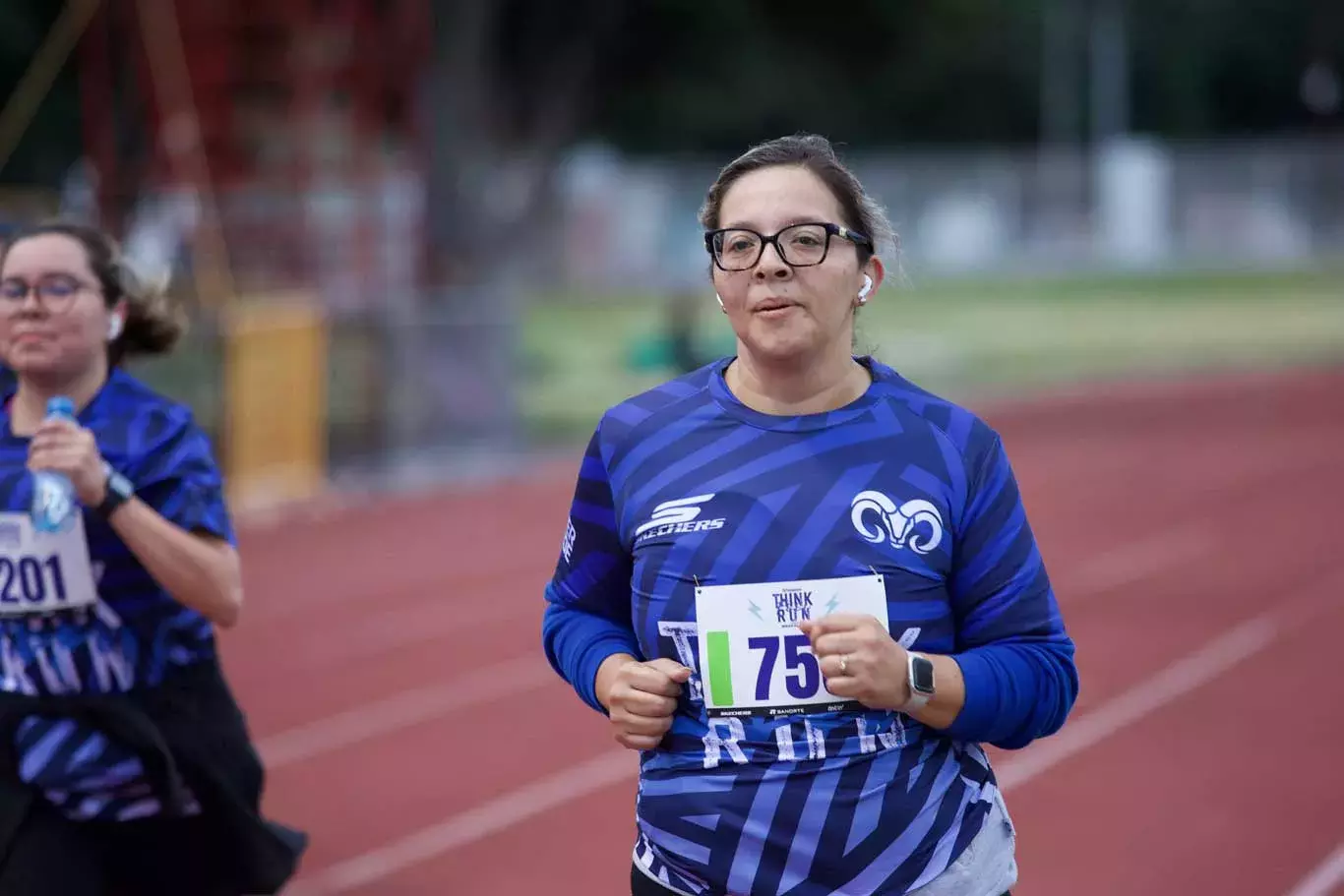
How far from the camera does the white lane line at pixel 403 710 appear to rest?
796 cm

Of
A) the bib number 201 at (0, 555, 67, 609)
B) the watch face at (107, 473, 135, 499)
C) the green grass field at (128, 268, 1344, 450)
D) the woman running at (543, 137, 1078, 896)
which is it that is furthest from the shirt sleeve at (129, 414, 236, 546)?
the green grass field at (128, 268, 1344, 450)

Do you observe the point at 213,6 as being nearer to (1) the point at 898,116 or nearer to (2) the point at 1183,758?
(2) the point at 1183,758

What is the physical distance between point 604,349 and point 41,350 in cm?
2146

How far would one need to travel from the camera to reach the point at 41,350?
376 centimetres

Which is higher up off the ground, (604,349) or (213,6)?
(213,6)

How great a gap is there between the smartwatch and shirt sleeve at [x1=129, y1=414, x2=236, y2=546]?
1.66m

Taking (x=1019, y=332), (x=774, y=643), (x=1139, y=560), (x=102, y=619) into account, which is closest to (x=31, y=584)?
(x=102, y=619)

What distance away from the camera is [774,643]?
2740 mm

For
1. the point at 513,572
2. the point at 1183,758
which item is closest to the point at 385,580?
the point at 513,572

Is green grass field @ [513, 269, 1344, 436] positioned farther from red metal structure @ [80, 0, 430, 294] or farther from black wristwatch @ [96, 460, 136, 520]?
black wristwatch @ [96, 460, 136, 520]

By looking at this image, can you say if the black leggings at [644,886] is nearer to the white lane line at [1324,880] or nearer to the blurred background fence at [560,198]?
the blurred background fence at [560,198]

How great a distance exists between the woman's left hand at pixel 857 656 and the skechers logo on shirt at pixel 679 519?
254 millimetres

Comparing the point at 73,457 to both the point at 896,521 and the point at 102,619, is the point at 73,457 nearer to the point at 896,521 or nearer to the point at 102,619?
the point at 102,619

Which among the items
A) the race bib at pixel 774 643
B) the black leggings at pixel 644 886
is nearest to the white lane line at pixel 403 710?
the black leggings at pixel 644 886
